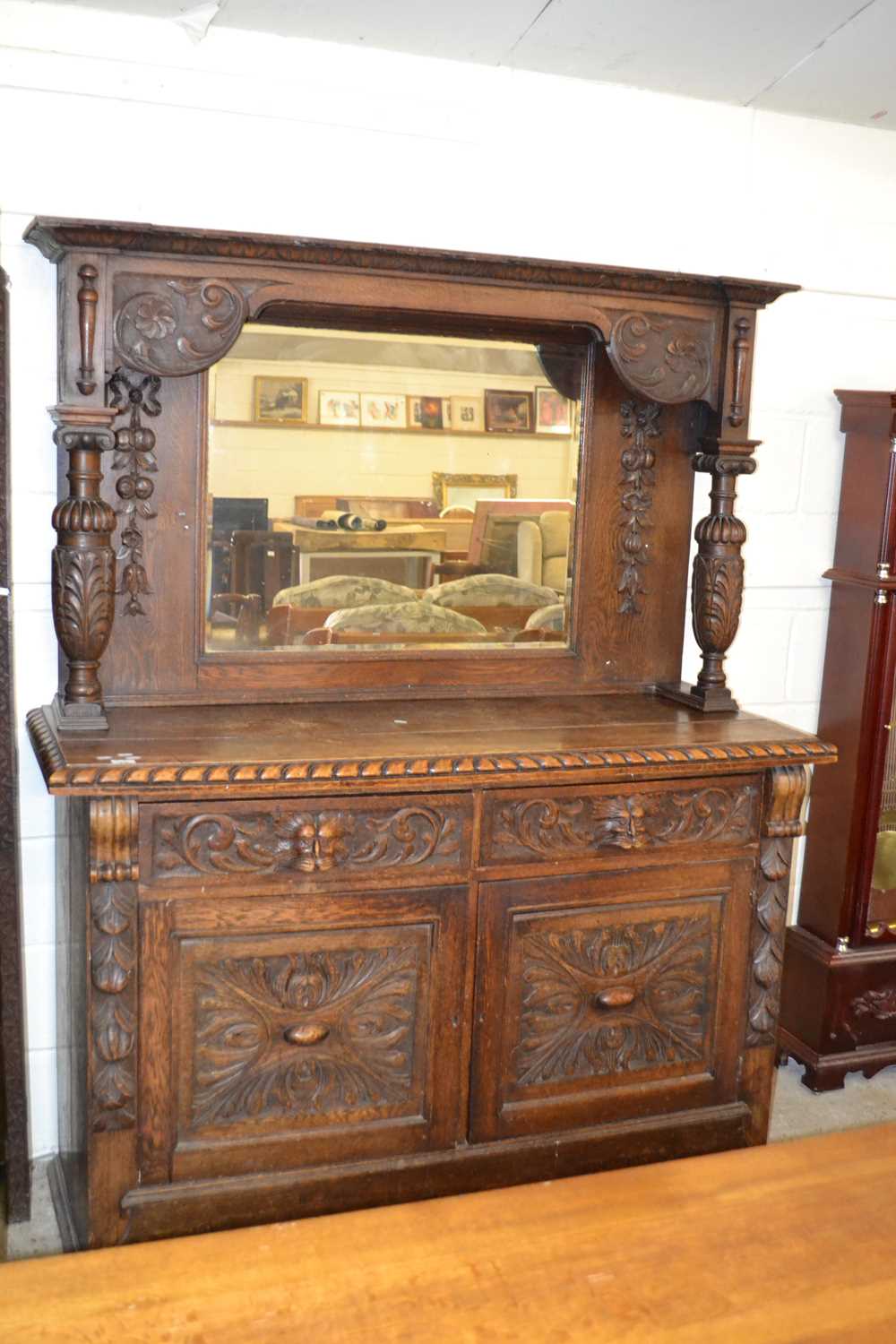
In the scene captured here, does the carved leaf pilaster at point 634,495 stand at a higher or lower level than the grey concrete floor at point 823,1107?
higher

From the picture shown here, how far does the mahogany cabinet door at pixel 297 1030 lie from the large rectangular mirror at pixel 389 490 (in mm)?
633

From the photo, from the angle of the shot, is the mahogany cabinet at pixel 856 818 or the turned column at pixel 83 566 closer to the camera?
the turned column at pixel 83 566

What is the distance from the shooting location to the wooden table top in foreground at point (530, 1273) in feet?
4.34

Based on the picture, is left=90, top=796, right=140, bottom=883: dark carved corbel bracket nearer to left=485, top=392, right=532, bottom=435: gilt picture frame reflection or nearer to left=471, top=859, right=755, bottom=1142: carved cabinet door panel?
left=471, top=859, right=755, bottom=1142: carved cabinet door panel

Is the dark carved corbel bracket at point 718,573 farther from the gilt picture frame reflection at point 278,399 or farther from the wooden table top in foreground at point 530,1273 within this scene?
the wooden table top in foreground at point 530,1273

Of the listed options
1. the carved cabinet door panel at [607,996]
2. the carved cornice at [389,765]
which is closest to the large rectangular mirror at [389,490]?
the carved cornice at [389,765]

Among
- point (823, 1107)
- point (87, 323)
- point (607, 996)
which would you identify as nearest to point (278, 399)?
point (87, 323)

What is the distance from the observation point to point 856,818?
118 inches

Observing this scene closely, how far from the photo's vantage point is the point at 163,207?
2.38 meters

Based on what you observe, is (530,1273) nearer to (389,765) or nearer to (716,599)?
(389,765)

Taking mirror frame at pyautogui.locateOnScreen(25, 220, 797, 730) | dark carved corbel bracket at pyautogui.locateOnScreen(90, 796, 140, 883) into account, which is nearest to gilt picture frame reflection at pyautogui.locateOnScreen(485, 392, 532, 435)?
mirror frame at pyautogui.locateOnScreen(25, 220, 797, 730)

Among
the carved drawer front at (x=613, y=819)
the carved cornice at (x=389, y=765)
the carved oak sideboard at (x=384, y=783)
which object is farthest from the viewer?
the carved drawer front at (x=613, y=819)

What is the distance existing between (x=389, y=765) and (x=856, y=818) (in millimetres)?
1428

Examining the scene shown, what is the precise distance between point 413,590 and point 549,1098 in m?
1.02
